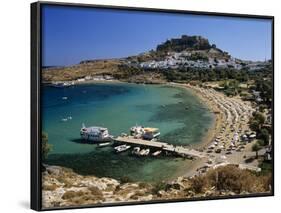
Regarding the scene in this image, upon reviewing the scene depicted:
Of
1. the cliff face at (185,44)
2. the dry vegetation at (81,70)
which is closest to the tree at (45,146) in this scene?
the dry vegetation at (81,70)

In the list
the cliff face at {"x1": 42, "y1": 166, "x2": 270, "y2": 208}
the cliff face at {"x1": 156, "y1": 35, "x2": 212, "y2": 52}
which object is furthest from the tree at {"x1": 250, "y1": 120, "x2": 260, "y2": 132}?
the cliff face at {"x1": 156, "y1": 35, "x2": 212, "y2": 52}

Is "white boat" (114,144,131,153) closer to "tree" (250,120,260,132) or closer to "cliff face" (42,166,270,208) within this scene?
"cliff face" (42,166,270,208)

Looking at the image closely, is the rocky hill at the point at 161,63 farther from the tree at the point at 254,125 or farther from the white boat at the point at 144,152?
the white boat at the point at 144,152

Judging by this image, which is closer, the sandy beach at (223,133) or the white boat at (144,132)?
the white boat at (144,132)

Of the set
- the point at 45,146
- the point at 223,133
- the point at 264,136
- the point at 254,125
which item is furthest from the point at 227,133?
the point at 45,146

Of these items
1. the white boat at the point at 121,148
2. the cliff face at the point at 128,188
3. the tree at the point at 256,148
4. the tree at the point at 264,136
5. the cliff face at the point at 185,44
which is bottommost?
the cliff face at the point at 128,188

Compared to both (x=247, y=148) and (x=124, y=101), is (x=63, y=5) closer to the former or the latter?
(x=124, y=101)
